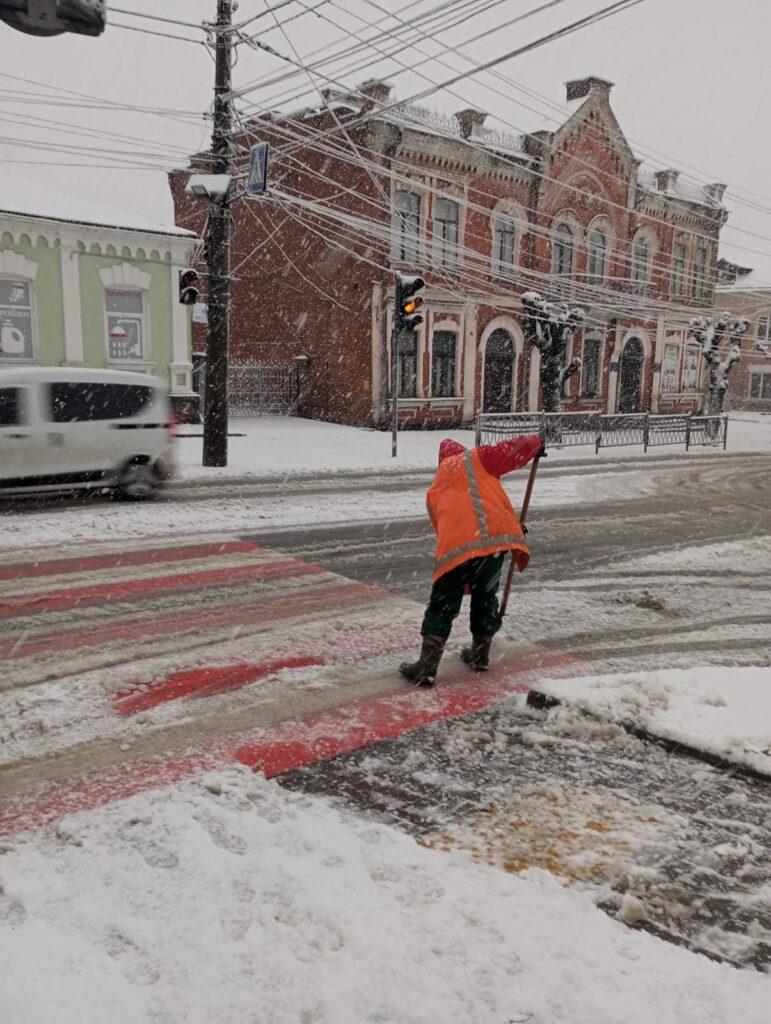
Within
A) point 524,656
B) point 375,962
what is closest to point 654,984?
point 375,962

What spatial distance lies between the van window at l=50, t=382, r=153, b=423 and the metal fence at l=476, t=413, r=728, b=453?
989 cm

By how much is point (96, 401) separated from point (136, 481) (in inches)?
47.1

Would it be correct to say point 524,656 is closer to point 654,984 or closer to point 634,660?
point 634,660

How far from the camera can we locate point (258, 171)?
13.5 m

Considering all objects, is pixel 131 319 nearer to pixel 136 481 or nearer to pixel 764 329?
pixel 136 481

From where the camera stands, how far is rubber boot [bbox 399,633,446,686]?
498 cm

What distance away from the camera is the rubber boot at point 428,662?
16.3 feet

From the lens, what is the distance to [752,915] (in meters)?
2.85

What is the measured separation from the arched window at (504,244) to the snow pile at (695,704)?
80.9ft

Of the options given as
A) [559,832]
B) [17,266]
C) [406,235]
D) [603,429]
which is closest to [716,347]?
[603,429]

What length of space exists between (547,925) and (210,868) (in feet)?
4.04

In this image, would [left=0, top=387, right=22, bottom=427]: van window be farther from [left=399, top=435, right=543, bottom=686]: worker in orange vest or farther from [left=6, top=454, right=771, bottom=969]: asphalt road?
[left=399, top=435, right=543, bottom=686]: worker in orange vest

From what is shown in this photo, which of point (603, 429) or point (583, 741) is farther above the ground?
point (603, 429)

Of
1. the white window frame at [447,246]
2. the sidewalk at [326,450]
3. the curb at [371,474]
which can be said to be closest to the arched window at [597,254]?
the white window frame at [447,246]
